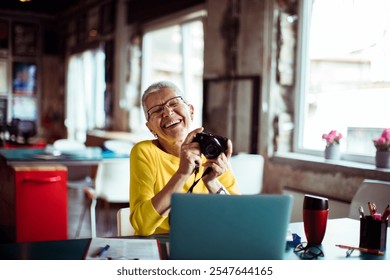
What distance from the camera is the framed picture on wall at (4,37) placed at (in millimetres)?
10469

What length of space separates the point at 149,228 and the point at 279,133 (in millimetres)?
2851

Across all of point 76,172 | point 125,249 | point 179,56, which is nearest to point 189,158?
point 125,249

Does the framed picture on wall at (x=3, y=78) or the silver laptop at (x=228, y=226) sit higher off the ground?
the framed picture on wall at (x=3, y=78)

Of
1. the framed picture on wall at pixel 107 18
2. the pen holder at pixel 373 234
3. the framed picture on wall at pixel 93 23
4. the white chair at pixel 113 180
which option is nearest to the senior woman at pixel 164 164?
the pen holder at pixel 373 234

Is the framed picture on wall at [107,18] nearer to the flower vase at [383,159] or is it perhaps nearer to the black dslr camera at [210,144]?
the flower vase at [383,159]

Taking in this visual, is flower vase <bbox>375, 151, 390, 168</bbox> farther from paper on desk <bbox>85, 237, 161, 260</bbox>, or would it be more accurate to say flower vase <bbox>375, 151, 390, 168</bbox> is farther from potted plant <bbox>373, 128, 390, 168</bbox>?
paper on desk <bbox>85, 237, 161, 260</bbox>

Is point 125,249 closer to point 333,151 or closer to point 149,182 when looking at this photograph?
point 149,182

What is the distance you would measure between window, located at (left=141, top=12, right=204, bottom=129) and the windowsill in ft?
6.01

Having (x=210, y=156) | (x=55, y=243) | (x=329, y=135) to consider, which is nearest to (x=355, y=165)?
(x=329, y=135)

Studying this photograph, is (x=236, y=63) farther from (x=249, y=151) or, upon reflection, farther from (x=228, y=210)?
(x=228, y=210)

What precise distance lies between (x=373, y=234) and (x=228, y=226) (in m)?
0.70

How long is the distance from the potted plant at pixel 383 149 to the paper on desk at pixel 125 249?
2129 millimetres

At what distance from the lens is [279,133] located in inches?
171

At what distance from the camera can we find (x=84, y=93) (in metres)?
9.70
